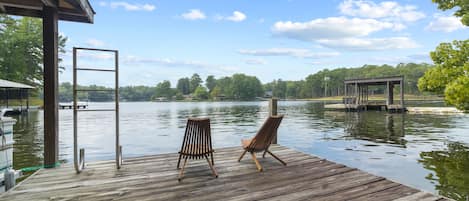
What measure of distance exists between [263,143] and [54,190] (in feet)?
8.94

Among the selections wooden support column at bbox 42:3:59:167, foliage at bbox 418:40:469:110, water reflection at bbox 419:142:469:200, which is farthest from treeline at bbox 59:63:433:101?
wooden support column at bbox 42:3:59:167

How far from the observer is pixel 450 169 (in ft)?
18.7

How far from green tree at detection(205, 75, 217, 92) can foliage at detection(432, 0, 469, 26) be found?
89677 mm

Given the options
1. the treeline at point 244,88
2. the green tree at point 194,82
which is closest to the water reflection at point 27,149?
the treeline at point 244,88

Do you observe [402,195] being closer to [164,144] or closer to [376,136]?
[164,144]

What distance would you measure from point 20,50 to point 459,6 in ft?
135

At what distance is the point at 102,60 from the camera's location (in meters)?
3.74

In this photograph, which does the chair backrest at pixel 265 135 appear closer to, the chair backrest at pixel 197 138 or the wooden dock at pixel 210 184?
the wooden dock at pixel 210 184

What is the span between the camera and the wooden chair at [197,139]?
3.23 meters

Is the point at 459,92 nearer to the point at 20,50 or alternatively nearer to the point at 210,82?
the point at 20,50

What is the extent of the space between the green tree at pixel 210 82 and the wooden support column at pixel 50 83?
93.6 meters

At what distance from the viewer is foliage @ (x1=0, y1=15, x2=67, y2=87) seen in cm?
2880

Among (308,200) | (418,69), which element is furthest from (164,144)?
(418,69)

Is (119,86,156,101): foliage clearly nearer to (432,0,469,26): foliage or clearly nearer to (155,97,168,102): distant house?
(155,97,168,102): distant house
